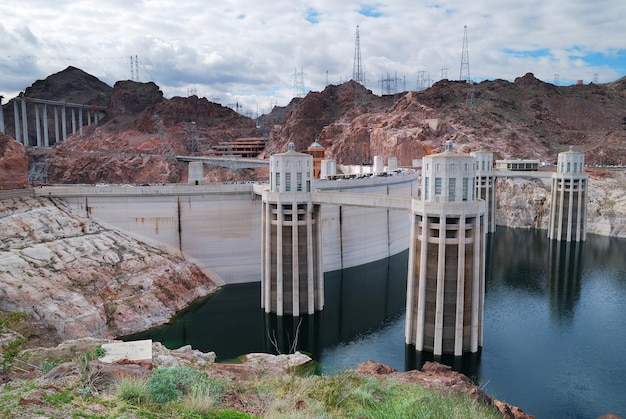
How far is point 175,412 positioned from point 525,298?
44160 millimetres

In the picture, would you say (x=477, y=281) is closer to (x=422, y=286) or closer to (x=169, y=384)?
(x=422, y=286)

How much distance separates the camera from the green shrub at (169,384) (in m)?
14.6

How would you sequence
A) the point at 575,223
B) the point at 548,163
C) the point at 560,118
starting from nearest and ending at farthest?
the point at 575,223, the point at 548,163, the point at 560,118

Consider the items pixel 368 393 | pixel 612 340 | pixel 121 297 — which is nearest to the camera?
pixel 368 393

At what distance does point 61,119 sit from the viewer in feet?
615

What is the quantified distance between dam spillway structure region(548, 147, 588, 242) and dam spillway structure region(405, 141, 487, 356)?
50.9 m

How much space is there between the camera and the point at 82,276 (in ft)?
136

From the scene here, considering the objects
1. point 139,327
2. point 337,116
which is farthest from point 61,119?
point 139,327

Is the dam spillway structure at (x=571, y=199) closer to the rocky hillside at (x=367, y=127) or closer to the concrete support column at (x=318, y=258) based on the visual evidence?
the rocky hillside at (x=367, y=127)

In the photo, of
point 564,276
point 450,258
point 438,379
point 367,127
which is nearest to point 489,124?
point 367,127

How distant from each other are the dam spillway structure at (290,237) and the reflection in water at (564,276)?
22.6 metres

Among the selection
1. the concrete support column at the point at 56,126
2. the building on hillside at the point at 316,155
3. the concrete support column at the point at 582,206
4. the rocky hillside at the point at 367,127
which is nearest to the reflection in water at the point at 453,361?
the concrete support column at the point at 582,206

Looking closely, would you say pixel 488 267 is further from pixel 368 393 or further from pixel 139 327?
pixel 368 393

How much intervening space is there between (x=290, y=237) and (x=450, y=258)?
14576 mm
